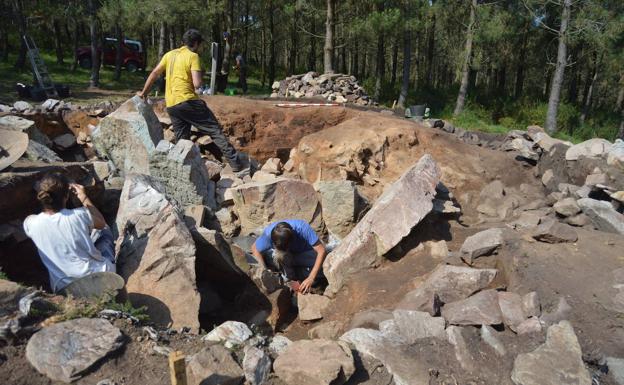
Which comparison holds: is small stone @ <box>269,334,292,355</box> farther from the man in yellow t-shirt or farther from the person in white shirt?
the man in yellow t-shirt

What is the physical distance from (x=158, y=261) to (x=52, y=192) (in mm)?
996

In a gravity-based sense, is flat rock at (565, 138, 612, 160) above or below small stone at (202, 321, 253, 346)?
above

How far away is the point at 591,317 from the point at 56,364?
355cm

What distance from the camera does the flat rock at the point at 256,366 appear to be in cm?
256

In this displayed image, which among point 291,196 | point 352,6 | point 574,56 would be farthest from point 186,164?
point 574,56

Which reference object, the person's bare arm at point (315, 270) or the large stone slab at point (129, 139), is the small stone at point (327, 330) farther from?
the large stone slab at point (129, 139)

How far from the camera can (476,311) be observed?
329 centimetres

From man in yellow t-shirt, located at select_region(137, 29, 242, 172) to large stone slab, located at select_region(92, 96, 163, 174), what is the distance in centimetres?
36

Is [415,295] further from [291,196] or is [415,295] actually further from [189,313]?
[291,196]

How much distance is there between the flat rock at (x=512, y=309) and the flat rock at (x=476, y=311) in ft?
0.13

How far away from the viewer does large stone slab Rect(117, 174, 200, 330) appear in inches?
143

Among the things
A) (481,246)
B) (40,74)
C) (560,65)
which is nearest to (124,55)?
(40,74)

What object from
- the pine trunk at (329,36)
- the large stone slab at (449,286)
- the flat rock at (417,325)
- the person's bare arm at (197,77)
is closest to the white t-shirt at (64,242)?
the flat rock at (417,325)

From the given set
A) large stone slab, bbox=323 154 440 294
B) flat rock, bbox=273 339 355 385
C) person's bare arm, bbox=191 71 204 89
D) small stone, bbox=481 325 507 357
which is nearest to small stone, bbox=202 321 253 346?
flat rock, bbox=273 339 355 385
